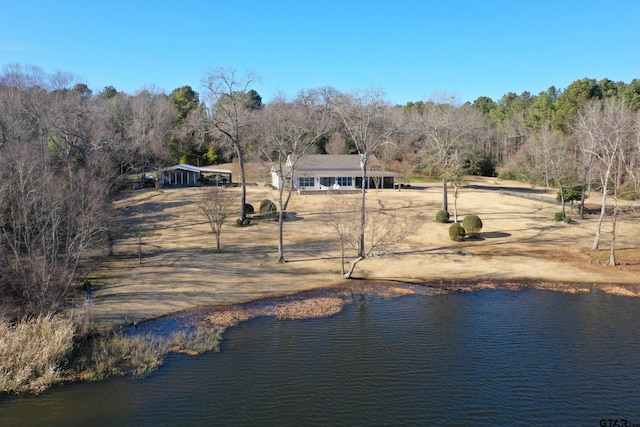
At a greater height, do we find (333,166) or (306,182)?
(333,166)

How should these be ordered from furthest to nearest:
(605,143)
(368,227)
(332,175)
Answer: (332,175)
(368,227)
(605,143)

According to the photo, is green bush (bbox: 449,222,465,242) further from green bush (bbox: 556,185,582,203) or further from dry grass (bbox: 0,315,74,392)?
dry grass (bbox: 0,315,74,392)

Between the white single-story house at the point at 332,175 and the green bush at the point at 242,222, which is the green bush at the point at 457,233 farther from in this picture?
the white single-story house at the point at 332,175

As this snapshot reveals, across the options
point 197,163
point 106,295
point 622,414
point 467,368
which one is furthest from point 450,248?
point 197,163

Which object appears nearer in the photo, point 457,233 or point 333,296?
point 333,296

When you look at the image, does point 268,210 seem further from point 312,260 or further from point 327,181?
point 327,181

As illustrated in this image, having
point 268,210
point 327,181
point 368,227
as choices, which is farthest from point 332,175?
point 368,227

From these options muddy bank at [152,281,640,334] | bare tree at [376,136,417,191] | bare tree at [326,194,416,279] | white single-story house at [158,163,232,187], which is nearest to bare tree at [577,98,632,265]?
muddy bank at [152,281,640,334]
